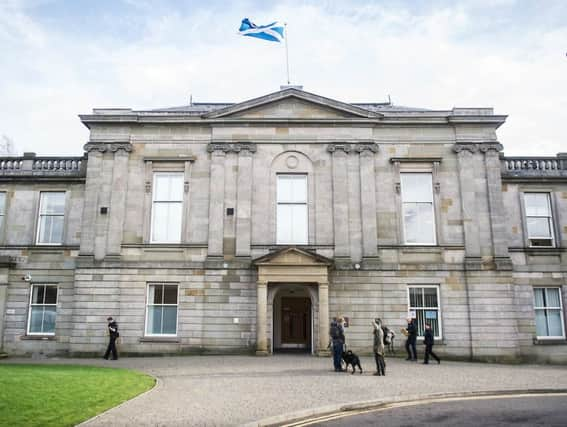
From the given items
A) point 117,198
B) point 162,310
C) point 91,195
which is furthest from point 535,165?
point 91,195

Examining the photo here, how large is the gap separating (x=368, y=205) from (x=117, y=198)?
12295 mm

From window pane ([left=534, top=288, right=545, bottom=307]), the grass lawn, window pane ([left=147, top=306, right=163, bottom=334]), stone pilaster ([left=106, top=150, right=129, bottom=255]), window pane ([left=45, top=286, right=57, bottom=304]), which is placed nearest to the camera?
the grass lawn

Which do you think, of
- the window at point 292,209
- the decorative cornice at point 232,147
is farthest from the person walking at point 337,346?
the decorative cornice at point 232,147

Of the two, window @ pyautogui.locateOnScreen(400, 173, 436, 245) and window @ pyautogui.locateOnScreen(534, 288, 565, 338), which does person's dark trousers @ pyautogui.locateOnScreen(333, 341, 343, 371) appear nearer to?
window @ pyautogui.locateOnScreen(400, 173, 436, 245)

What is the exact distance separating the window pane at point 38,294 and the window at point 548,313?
79.6ft

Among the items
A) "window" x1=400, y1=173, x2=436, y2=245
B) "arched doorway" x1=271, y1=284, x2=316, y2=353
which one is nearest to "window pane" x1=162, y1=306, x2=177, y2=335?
"arched doorway" x1=271, y1=284, x2=316, y2=353

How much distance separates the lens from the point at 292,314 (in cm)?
2528

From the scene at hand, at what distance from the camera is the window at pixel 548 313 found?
75.5 ft

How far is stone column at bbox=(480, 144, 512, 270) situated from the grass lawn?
661 inches

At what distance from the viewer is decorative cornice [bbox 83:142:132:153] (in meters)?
23.8

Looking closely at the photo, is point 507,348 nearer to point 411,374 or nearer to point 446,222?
point 446,222

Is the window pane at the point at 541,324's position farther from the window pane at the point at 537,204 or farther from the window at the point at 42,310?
the window at the point at 42,310

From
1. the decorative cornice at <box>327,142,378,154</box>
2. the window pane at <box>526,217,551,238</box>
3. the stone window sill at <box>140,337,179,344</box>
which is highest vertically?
the decorative cornice at <box>327,142,378,154</box>

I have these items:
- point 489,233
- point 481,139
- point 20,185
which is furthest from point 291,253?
point 20,185
